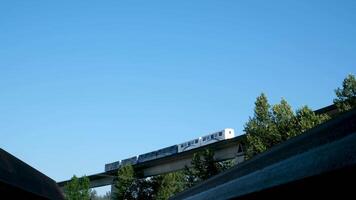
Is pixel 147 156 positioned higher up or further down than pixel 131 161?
further down

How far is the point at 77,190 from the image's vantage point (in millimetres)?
59094

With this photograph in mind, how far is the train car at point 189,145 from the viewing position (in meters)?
55.3

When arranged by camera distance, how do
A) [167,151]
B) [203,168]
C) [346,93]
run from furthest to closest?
[167,151] → [203,168] → [346,93]

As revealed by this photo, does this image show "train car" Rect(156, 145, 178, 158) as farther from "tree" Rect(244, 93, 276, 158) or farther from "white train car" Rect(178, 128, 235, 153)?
"tree" Rect(244, 93, 276, 158)

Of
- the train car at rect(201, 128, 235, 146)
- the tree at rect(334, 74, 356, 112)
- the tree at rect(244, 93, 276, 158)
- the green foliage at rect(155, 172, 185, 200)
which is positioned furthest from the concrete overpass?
the tree at rect(334, 74, 356, 112)

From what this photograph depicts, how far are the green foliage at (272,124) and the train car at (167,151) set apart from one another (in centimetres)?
2599

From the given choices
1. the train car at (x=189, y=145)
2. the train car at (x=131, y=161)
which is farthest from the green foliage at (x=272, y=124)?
the train car at (x=131, y=161)

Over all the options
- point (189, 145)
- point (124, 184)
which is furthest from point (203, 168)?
point (124, 184)

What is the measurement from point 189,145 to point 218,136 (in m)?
6.83

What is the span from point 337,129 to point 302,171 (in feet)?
4.38

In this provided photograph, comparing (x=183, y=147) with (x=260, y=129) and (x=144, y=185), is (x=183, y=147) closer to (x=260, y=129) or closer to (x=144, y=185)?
(x=144, y=185)

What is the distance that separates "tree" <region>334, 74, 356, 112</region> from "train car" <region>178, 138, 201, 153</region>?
27.2 meters

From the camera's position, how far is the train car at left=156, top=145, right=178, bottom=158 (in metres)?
60.1

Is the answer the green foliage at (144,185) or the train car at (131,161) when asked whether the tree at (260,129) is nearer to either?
the green foliage at (144,185)
